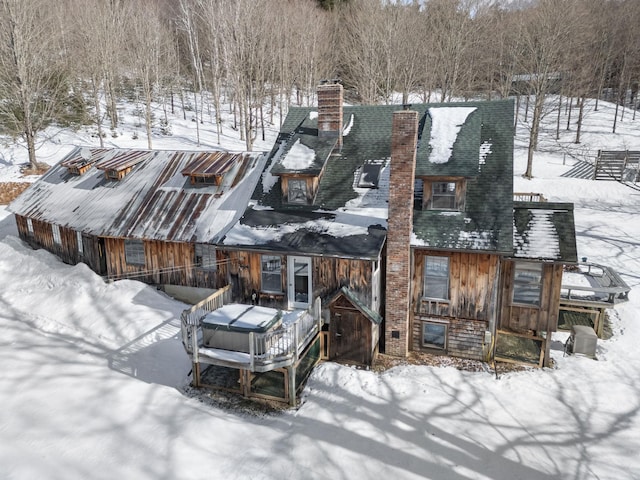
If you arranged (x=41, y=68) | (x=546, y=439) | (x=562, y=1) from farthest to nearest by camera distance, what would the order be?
1. (x=41, y=68)
2. (x=562, y=1)
3. (x=546, y=439)

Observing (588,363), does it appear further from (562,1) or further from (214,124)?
(214,124)

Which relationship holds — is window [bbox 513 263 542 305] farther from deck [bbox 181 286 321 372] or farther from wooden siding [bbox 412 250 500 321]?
deck [bbox 181 286 321 372]

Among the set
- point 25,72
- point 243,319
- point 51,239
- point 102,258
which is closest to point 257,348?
point 243,319

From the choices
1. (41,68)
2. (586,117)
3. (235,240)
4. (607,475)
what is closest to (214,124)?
(41,68)

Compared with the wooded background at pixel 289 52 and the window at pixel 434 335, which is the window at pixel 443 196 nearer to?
the window at pixel 434 335

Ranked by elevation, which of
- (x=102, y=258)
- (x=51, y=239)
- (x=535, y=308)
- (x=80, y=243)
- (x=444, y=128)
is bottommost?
(x=535, y=308)

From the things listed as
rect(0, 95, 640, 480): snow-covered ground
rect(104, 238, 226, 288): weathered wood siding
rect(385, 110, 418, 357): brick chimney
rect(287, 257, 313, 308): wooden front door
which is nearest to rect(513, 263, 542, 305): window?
rect(0, 95, 640, 480): snow-covered ground

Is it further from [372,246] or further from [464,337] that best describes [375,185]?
[464,337]
